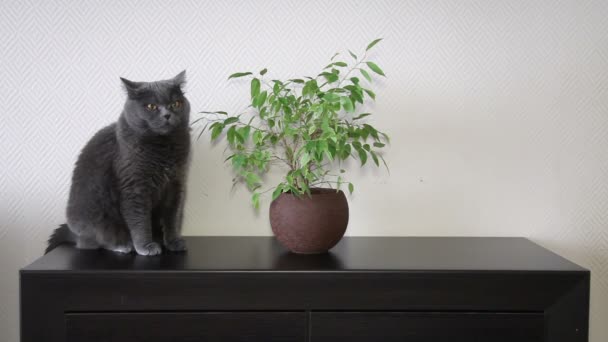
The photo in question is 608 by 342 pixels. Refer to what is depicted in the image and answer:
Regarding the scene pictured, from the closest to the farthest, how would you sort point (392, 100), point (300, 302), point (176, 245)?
point (300, 302)
point (176, 245)
point (392, 100)

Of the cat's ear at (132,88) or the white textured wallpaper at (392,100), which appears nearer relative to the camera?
the cat's ear at (132,88)

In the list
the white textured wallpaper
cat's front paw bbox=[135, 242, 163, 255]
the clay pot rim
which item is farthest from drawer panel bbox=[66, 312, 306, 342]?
the white textured wallpaper

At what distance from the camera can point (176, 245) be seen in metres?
1.07

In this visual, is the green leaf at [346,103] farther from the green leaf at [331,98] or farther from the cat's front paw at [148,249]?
the cat's front paw at [148,249]

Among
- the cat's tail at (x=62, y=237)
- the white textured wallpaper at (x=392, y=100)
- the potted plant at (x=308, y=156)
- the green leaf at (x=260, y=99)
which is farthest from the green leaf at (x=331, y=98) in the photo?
the cat's tail at (x=62, y=237)

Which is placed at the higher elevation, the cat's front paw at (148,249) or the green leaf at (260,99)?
the green leaf at (260,99)

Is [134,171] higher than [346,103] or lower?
lower

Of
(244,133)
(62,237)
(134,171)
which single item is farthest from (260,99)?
(62,237)

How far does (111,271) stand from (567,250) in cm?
114

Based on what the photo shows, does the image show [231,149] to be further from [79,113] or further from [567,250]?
[567,250]

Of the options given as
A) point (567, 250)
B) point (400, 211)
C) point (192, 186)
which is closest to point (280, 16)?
point (192, 186)

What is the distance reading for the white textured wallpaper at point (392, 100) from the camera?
1.22 metres

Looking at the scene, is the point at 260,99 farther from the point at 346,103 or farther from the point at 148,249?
the point at 148,249

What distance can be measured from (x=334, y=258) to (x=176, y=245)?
35 centimetres
